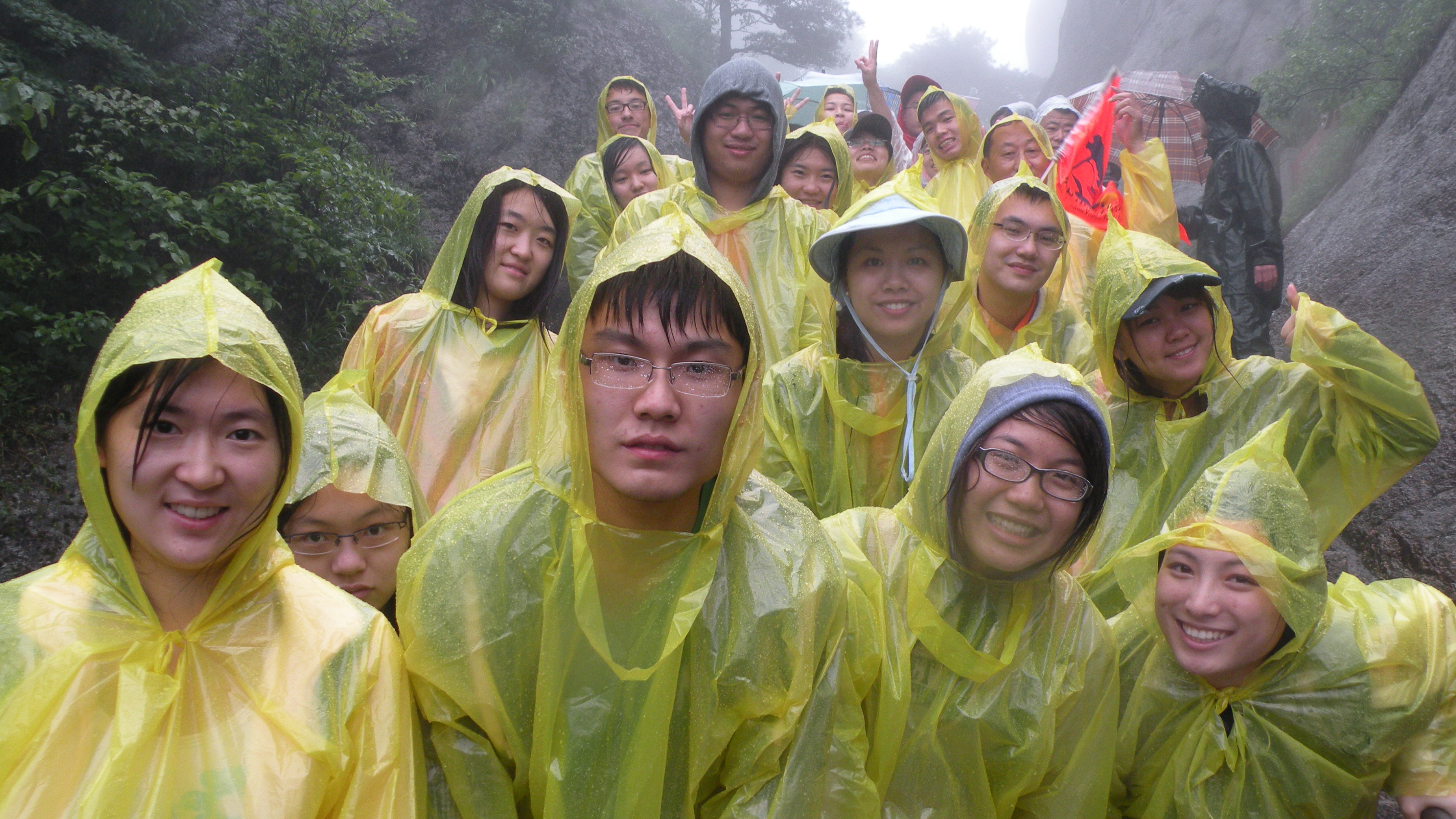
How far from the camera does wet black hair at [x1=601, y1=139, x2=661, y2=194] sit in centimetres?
499

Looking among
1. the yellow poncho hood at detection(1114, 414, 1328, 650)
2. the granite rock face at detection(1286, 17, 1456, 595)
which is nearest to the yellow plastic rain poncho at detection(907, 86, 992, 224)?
the granite rock face at detection(1286, 17, 1456, 595)

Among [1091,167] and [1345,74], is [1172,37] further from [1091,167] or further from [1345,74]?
[1091,167]

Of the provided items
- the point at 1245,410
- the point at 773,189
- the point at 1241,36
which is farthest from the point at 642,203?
the point at 1241,36

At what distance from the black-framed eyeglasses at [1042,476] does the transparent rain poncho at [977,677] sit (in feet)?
0.27

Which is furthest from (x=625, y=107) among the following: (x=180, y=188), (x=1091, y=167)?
(x=1091, y=167)

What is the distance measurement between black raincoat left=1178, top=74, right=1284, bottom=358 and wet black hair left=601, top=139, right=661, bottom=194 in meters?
3.16

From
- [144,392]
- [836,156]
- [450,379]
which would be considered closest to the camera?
[144,392]

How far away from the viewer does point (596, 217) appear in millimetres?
5289

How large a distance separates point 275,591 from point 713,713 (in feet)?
2.46

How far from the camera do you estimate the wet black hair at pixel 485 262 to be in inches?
122

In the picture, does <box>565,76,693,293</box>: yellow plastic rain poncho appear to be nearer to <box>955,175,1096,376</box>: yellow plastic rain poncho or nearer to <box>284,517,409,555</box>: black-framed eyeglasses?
<box>955,175,1096,376</box>: yellow plastic rain poncho

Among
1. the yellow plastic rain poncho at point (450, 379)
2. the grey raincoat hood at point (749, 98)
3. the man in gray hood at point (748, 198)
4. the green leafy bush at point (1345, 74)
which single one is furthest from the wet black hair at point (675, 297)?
the green leafy bush at point (1345, 74)

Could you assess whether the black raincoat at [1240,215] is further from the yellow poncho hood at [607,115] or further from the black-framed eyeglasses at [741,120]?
the yellow poncho hood at [607,115]

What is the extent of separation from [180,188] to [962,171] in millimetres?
4331
